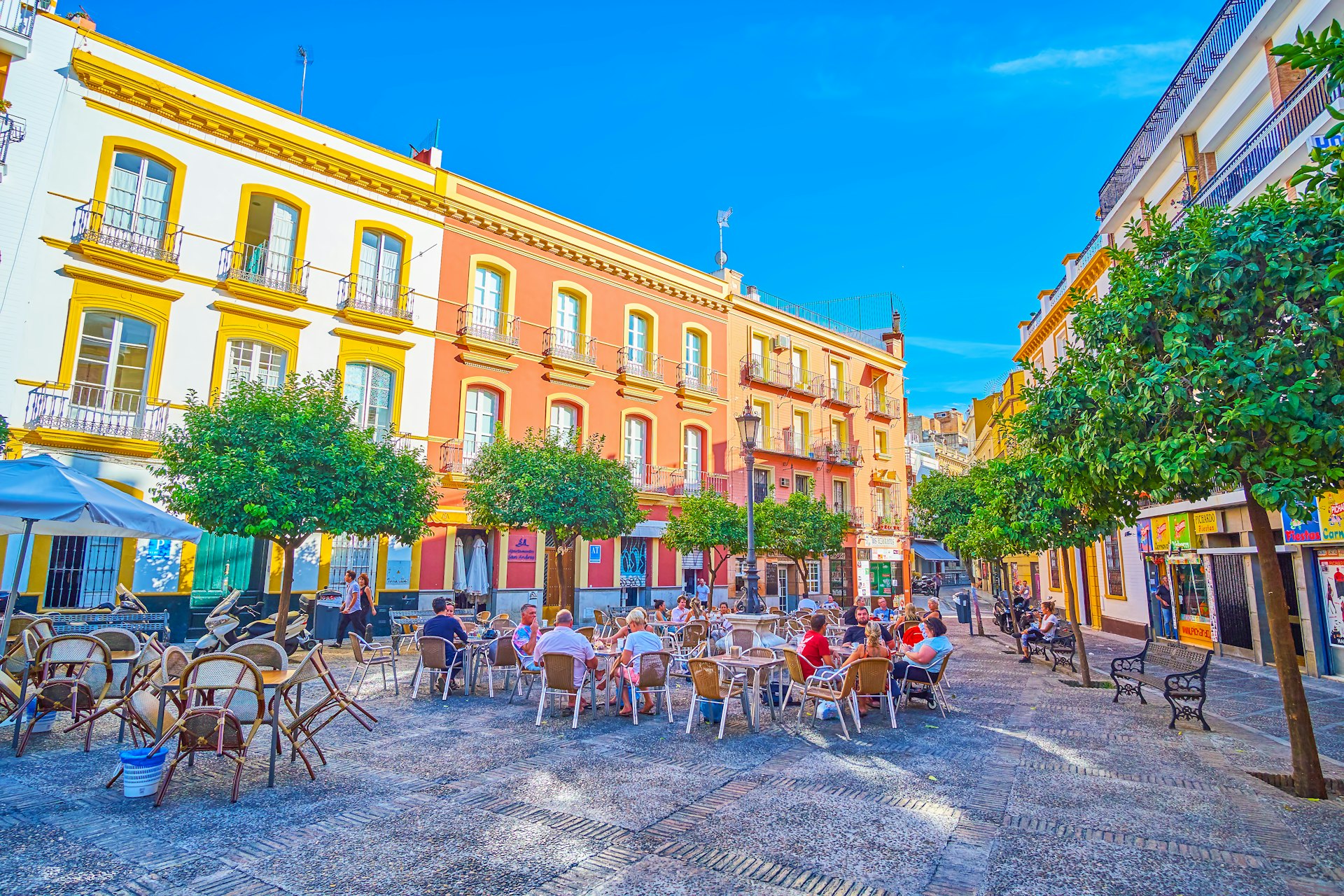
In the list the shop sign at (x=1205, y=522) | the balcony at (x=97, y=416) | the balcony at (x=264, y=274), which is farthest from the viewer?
the balcony at (x=264, y=274)

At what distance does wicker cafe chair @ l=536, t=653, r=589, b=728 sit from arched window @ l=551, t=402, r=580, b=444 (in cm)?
1325

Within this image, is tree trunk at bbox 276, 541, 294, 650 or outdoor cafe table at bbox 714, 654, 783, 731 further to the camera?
tree trunk at bbox 276, 541, 294, 650

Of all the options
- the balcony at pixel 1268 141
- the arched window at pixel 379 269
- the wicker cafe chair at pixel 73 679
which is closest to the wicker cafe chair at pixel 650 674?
the wicker cafe chair at pixel 73 679

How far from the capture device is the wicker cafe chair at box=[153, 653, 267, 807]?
5223 millimetres

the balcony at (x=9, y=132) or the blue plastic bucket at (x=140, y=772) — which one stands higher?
the balcony at (x=9, y=132)

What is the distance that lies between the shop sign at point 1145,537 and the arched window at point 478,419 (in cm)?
1792

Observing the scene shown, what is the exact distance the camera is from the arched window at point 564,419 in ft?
70.6

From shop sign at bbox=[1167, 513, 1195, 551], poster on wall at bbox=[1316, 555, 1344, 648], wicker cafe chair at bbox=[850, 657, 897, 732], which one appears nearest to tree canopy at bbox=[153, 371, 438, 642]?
wicker cafe chair at bbox=[850, 657, 897, 732]

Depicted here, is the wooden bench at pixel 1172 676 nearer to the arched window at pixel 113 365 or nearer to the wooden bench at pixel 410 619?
the wooden bench at pixel 410 619

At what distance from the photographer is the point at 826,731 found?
791 cm

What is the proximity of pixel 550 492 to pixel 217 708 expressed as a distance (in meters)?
10.7

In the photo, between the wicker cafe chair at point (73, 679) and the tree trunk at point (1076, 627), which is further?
the tree trunk at point (1076, 627)

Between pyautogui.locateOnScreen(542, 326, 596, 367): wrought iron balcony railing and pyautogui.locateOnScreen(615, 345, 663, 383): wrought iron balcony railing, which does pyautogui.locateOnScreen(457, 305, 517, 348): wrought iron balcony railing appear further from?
pyautogui.locateOnScreen(615, 345, 663, 383): wrought iron balcony railing

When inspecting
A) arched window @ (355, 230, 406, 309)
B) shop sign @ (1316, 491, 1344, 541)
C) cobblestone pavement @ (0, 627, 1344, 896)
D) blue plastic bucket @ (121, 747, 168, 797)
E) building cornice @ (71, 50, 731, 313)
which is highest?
building cornice @ (71, 50, 731, 313)
